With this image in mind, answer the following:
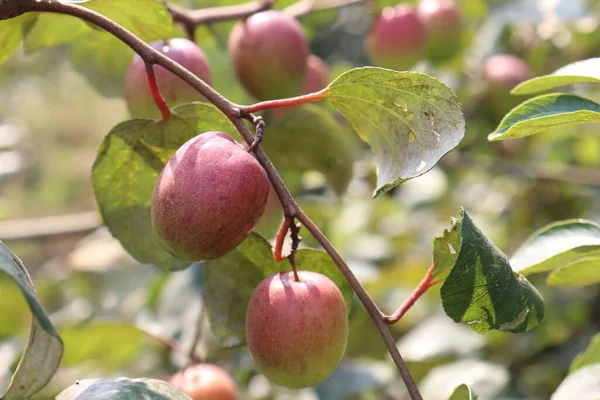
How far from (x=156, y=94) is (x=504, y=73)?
49.9 inches

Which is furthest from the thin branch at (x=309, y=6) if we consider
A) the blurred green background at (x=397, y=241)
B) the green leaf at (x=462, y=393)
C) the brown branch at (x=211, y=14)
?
the green leaf at (x=462, y=393)

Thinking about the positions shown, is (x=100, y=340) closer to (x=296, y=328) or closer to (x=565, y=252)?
(x=296, y=328)

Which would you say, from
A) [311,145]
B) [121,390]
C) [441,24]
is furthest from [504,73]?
[121,390]

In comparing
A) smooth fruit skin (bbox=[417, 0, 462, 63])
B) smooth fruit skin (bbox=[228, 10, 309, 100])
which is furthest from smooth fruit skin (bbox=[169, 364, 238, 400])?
smooth fruit skin (bbox=[417, 0, 462, 63])

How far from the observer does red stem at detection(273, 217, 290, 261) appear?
0.71 metres

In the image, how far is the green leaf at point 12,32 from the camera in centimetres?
83

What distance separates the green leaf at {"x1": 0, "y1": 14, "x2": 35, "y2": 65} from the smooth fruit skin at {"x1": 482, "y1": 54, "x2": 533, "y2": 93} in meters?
A: 1.24

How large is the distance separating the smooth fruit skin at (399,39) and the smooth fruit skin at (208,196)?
1012 mm

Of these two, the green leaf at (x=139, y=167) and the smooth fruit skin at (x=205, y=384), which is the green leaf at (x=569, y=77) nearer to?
the green leaf at (x=139, y=167)

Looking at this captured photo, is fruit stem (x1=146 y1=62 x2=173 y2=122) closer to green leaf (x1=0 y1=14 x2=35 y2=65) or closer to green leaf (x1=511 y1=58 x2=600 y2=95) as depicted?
green leaf (x1=0 y1=14 x2=35 y2=65)

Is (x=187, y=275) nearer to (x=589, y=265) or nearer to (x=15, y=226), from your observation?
(x=15, y=226)

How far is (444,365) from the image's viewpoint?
156 cm

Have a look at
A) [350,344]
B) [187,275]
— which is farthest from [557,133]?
[187,275]

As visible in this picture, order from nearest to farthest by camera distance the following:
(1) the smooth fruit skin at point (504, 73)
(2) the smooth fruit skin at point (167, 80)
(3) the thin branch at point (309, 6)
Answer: (2) the smooth fruit skin at point (167, 80), (3) the thin branch at point (309, 6), (1) the smooth fruit skin at point (504, 73)
